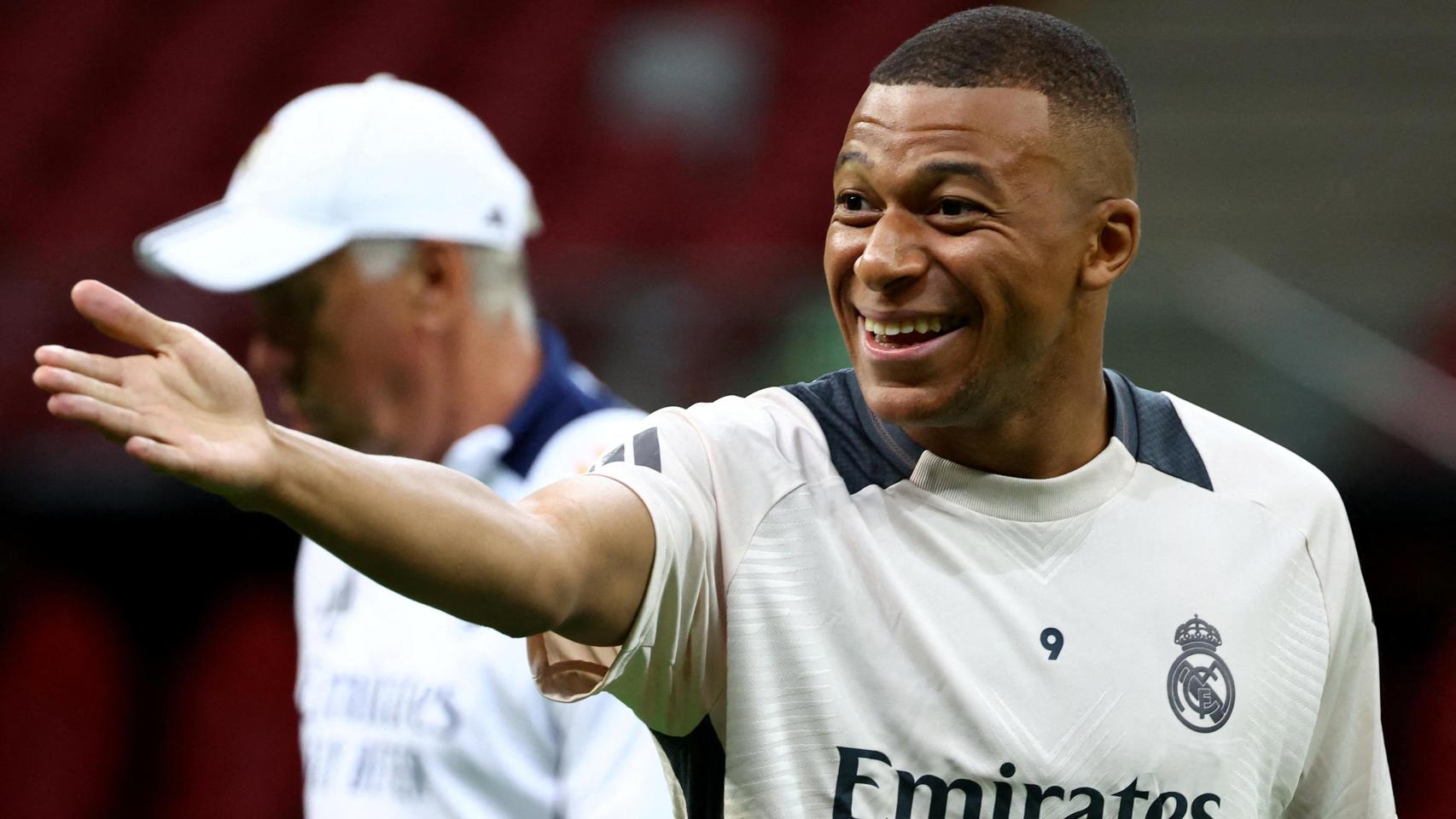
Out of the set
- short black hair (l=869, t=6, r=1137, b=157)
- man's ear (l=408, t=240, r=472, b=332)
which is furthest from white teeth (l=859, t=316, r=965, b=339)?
man's ear (l=408, t=240, r=472, b=332)

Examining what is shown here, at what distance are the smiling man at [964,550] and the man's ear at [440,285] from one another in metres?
1.28

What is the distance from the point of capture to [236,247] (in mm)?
3342

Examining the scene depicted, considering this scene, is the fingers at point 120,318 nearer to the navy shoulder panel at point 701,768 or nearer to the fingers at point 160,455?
the fingers at point 160,455

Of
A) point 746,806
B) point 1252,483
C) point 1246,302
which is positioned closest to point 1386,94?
point 1246,302

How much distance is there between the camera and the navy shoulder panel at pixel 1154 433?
2.32 meters

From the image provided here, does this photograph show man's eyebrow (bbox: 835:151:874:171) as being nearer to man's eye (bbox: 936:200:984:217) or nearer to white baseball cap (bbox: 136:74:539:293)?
man's eye (bbox: 936:200:984:217)

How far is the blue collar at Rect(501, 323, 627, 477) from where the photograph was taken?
127 inches

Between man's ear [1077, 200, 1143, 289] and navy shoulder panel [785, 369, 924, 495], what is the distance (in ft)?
0.99

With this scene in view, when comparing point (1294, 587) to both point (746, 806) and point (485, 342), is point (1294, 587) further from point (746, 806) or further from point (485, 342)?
point (485, 342)

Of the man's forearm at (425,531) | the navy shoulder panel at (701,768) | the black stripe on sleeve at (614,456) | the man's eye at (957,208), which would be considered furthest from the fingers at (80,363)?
the man's eye at (957,208)

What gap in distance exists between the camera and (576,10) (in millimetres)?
9484

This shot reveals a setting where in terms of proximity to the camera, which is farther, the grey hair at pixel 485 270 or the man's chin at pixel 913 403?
the grey hair at pixel 485 270

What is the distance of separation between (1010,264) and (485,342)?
1.54 meters

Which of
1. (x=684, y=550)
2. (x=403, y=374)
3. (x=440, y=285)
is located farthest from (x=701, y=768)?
(x=440, y=285)
